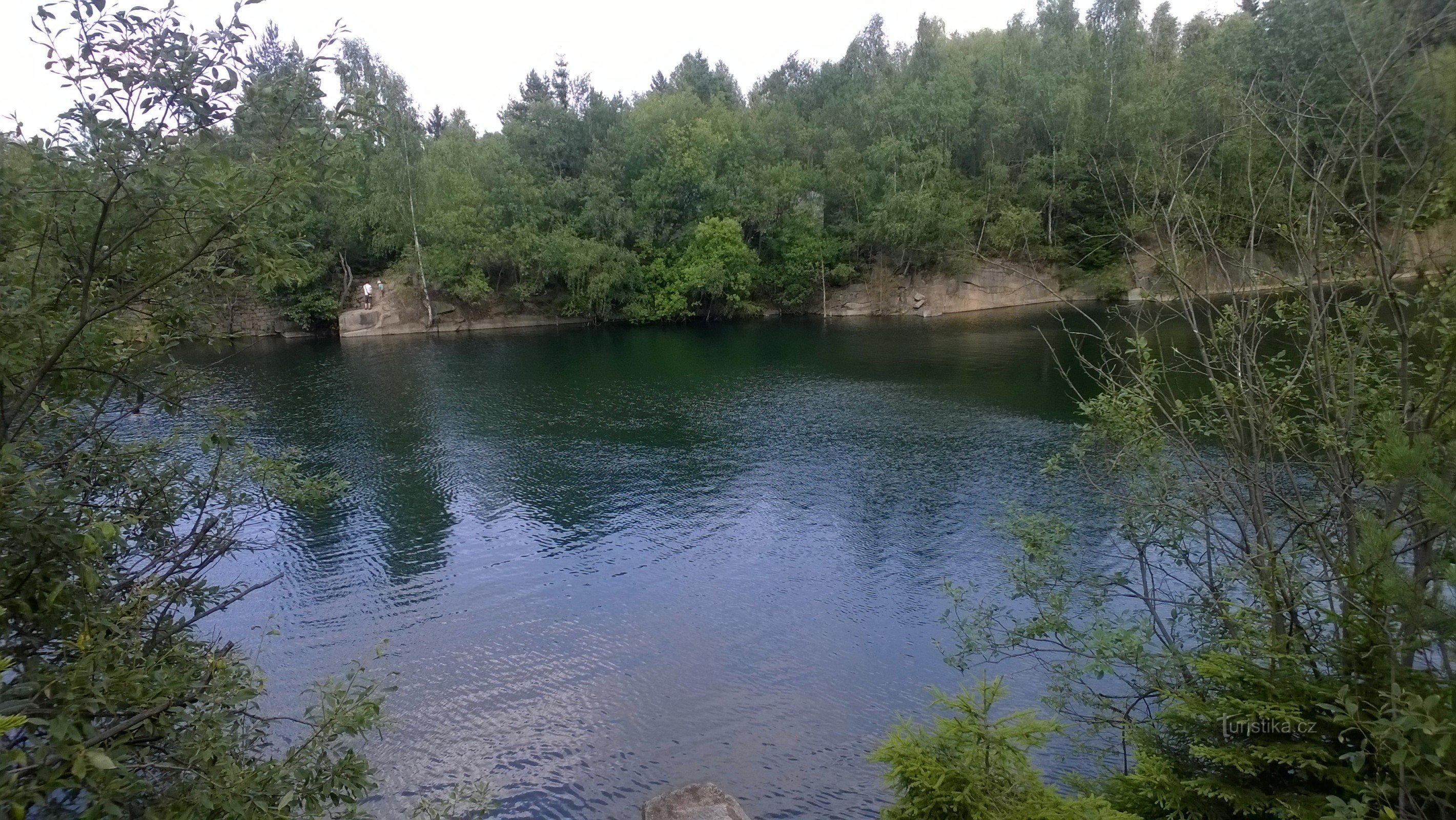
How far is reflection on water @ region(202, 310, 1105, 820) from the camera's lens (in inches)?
529

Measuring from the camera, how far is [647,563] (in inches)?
783

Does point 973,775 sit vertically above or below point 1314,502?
below

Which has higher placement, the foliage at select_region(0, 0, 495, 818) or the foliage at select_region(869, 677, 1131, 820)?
the foliage at select_region(0, 0, 495, 818)

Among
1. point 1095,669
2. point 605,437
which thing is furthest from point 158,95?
point 605,437

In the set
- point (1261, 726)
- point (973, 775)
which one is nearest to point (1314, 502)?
point (1261, 726)

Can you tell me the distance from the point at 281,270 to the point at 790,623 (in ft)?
41.1

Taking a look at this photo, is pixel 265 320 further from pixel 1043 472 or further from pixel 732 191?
pixel 1043 472

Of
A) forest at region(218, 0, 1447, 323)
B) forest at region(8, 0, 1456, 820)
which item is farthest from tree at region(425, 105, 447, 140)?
forest at region(8, 0, 1456, 820)

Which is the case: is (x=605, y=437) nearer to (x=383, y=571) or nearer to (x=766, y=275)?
(x=383, y=571)

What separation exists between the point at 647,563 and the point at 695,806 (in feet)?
28.4

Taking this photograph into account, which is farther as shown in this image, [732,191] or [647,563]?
[732,191]

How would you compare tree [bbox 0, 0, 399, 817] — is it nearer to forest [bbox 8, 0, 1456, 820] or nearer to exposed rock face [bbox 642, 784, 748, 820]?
forest [bbox 8, 0, 1456, 820]

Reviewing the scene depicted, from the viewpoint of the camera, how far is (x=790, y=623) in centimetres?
1702

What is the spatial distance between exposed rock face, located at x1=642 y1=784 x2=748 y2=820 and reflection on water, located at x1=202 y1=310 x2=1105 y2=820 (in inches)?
24.4
